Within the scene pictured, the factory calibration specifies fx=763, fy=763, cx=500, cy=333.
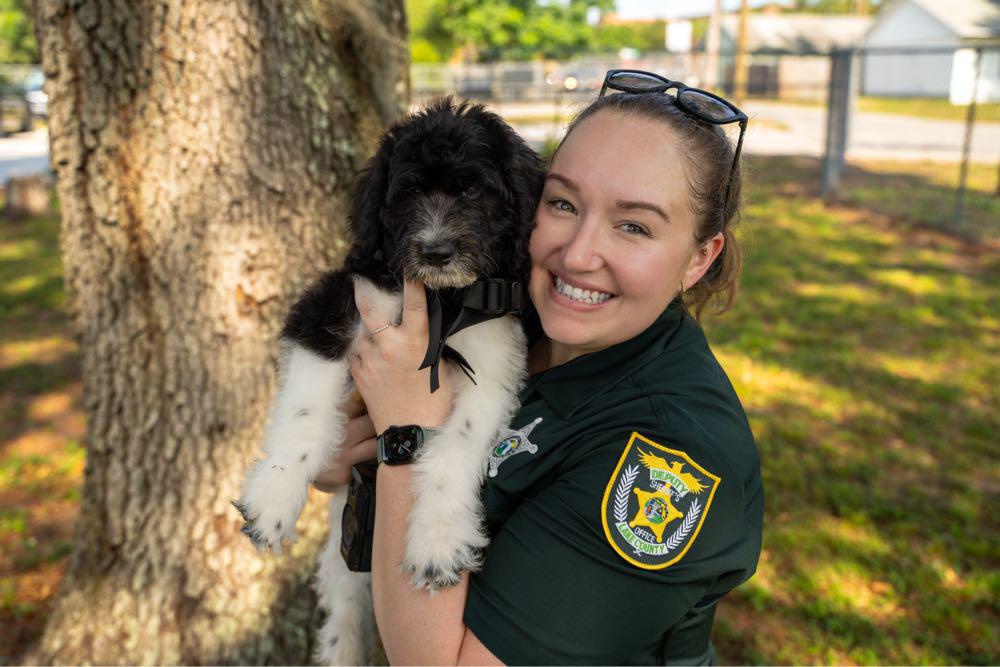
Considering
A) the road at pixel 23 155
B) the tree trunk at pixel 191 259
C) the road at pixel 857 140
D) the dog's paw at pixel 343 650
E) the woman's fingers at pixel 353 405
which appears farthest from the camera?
the road at pixel 857 140

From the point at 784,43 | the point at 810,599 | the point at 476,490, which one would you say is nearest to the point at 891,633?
the point at 810,599

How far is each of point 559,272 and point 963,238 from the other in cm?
1028

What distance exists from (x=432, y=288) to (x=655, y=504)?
3.10 ft

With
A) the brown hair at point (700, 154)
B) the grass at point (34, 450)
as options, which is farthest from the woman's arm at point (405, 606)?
the grass at point (34, 450)

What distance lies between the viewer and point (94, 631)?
121 inches

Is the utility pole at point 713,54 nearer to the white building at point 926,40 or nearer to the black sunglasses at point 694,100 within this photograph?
the white building at point 926,40

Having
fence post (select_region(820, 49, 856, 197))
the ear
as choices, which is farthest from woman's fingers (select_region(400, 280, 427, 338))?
fence post (select_region(820, 49, 856, 197))

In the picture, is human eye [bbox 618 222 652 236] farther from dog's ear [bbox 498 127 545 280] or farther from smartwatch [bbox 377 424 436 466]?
smartwatch [bbox 377 424 436 466]

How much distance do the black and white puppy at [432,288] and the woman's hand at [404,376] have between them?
8 cm

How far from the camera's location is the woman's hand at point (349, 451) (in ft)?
7.73

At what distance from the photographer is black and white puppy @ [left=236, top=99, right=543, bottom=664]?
214cm

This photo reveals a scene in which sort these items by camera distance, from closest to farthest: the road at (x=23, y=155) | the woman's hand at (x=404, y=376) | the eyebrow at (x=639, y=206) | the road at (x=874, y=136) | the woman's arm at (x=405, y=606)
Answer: the woman's arm at (x=405, y=606) < the eyebrow at (x=639, y=206) < the woman's hand at (x=404, y=376) < the road at (x=23, y=155) < the road at (x=874, y=136)

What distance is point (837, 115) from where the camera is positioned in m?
13.2

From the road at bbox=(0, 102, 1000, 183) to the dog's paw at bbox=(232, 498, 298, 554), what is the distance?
468 inches
